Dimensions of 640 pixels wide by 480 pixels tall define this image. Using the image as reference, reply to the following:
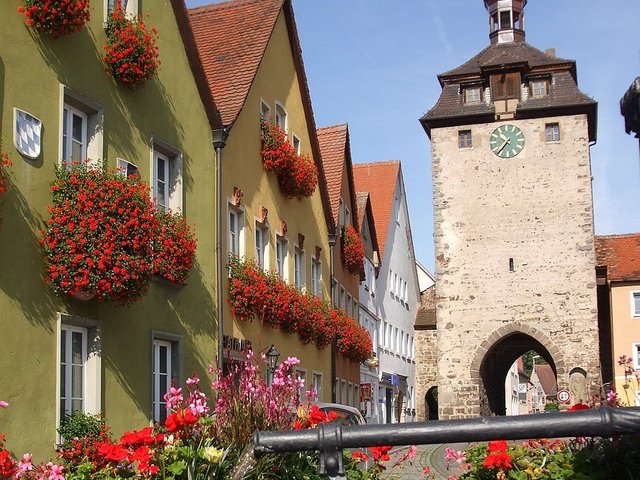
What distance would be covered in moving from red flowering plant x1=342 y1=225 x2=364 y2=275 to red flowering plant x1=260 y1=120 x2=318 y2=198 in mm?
5965

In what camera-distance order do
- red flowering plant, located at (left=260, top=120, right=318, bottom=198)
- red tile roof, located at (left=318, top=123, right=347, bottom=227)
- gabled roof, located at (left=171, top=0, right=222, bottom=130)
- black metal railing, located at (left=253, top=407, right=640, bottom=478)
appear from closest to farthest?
black metal railing, located at (left=253, top=407, right=640, bottom=478)
gabled roof, located at (left=171, top=0, right=222, bottom=130)
red flowering plant, located at (left=260, top=120, right=318, bottom=198)
red tile roof, located at (left=318, top=123, right=347, bottom=227)

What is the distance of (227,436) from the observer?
21.5ft

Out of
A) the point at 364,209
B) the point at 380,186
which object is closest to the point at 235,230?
the point at 364,209

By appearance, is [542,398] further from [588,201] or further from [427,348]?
[588,201]

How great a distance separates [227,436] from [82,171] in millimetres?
4960

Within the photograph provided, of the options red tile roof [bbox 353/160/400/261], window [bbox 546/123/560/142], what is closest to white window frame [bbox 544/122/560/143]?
window [bbox 546/123/560/142]

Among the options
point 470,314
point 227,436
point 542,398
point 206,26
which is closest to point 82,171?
point 227,436

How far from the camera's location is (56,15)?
1041 centimetres

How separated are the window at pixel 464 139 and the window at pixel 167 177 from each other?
1043 inches

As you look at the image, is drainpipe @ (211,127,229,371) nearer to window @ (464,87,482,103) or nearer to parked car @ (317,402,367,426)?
parked car @ (317,402,367,426)

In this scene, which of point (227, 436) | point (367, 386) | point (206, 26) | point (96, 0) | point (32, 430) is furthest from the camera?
point (367, 386)

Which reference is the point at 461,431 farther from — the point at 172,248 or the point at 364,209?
→ the point at 364,209

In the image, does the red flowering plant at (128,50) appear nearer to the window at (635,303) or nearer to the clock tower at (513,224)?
the clock tower at (513,224)

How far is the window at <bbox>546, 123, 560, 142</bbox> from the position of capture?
3831 centimetres
